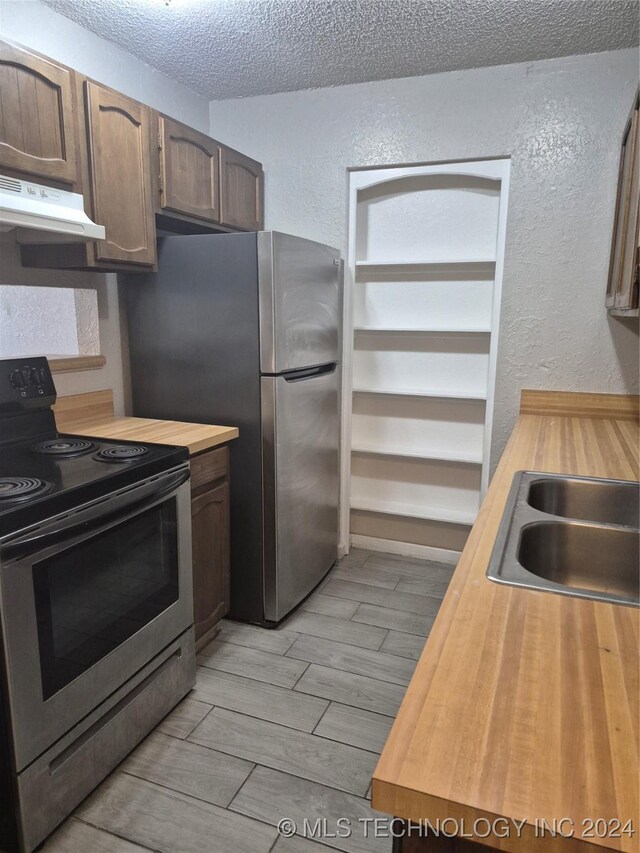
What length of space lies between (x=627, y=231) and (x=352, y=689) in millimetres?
1895

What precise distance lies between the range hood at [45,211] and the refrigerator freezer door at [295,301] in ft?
2.15

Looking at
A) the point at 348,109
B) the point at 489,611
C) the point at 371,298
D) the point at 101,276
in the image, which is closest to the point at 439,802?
the point at 489,611

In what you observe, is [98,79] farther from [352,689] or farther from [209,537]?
[352,689]

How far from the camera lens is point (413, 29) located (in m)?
2.30

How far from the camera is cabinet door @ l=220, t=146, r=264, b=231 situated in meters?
2.74

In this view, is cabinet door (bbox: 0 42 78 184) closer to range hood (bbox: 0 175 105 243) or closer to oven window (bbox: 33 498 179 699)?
range hood (bbox: 0 175 105 243)

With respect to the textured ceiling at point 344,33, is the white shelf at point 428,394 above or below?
below

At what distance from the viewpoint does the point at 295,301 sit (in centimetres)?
243

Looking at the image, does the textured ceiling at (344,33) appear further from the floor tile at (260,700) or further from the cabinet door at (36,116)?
the floor tile at (260,700)

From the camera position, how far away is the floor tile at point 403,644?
7.75ft

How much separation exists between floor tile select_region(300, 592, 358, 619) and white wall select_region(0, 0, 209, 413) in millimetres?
1290

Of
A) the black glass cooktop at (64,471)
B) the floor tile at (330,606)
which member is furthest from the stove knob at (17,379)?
the floor tile at (330,606)

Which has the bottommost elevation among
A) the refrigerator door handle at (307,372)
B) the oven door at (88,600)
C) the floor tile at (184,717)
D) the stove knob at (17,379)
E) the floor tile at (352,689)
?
the floor tile at (352,689)

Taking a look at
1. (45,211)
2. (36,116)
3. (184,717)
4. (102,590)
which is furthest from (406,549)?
(36,116)
